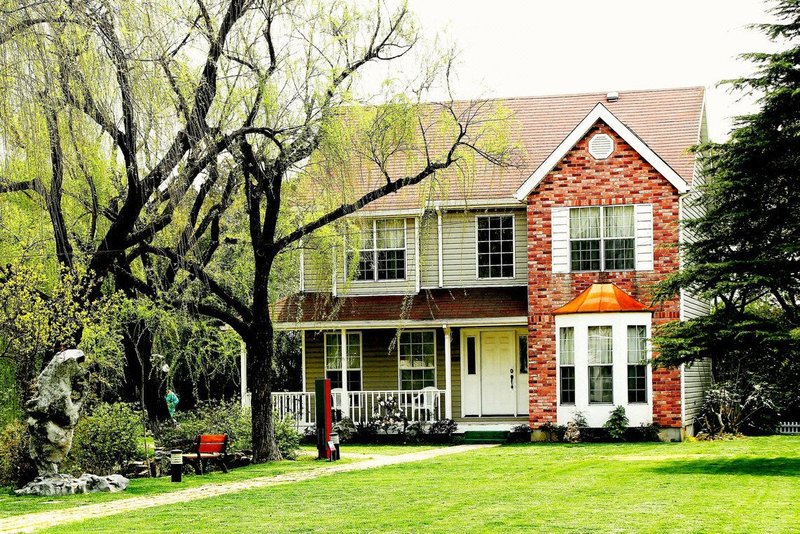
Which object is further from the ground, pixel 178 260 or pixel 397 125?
pixel 397 125

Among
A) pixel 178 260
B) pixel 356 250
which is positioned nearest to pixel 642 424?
pixel 356 250

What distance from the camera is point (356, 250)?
24.2 meters

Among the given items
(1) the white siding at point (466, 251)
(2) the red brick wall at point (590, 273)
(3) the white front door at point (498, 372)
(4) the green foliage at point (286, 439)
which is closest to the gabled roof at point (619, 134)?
(2) the red brick wall at point (590, 273)

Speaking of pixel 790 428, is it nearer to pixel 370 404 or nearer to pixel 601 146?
pixel 601 146

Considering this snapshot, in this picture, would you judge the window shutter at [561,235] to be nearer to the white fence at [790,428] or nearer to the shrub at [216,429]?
the white fence at [790,428]

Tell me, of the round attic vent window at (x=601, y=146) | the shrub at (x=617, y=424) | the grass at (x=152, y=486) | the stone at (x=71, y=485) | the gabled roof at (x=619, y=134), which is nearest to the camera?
the grass at (x=152, y=486)

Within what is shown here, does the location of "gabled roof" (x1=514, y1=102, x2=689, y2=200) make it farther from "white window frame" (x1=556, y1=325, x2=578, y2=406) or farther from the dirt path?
the dirt path

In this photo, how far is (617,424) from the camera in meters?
25.1

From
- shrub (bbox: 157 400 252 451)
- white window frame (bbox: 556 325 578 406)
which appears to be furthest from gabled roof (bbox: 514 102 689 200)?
shrub (bbox: 157 400 252 451)

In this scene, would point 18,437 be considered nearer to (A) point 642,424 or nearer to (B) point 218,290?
(B) point 218,290

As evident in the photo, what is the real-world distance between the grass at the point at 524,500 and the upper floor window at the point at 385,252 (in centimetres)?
907

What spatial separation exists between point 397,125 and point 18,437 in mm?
8087

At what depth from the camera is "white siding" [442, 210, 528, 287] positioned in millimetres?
28469

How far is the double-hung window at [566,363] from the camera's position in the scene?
2588 centimetres
